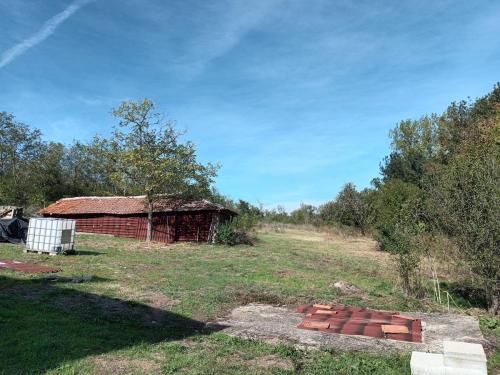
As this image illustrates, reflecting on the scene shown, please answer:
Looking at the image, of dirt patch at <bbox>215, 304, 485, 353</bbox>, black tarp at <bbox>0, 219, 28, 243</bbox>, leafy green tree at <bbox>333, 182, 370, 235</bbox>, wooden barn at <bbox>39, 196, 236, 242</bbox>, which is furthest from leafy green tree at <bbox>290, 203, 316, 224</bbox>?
dirt patch at <bbox>215, 304, 485, 353</bbox>

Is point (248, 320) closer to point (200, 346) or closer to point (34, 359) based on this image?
point (200, 346)

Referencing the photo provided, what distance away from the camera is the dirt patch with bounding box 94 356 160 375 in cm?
537

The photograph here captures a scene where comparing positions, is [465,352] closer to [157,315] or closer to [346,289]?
[157,315]

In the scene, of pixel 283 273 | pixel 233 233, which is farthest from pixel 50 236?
pixel 233 233

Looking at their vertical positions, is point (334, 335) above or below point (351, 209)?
below

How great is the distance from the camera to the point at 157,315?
8.59 metres

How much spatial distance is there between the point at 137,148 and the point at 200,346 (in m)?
21.5

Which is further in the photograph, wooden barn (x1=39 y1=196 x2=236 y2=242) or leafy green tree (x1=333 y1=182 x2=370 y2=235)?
leafy green tree (x1=333 y1=182 x2=370 y2=235)

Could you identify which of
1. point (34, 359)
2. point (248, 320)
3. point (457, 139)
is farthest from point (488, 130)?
point (34, 359)

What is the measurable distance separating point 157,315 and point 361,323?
3831mm

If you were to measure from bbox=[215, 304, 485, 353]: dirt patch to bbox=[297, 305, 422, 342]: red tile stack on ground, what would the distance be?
177mm

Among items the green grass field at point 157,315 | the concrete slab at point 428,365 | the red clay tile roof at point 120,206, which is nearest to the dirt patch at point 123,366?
the green grass field at point 157,315

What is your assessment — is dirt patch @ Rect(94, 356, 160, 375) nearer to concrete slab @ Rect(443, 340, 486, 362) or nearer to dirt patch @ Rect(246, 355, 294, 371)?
dirt patch @ Rect(246, 355, 294, 371)

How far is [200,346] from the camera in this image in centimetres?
653
